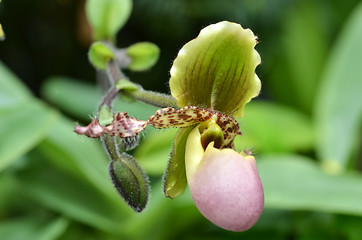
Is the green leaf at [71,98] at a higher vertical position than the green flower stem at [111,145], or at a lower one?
lower

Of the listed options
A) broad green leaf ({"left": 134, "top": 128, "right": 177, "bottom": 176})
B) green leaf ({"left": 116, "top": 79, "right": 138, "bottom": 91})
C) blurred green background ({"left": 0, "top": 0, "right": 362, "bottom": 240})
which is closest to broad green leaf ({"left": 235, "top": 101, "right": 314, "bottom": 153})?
blurred green background ({"left": 0, "top": 0, "right": 362, "bottom": 240})

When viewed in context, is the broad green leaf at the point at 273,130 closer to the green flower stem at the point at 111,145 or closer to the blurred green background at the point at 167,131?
the blurred green background at the point at 167,131

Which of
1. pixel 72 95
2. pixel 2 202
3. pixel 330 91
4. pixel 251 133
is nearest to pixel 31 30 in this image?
pixel 72 95

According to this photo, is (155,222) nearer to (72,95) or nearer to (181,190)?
(181,190)

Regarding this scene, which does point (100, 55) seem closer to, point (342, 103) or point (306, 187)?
point (306, 187)

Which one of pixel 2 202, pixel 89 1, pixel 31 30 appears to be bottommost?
pixel 2 202

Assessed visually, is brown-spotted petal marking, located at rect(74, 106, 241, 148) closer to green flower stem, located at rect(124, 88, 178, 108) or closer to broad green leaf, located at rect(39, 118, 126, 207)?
green flower stem, located at rect(124, 88, 178, 108)

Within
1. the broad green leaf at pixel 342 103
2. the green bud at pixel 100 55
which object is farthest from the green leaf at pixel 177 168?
the broad green leaf at pixel 342 103
